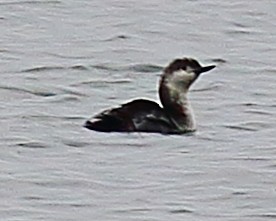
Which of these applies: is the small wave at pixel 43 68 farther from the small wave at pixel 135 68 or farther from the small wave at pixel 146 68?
the small wave at pixel 146 68

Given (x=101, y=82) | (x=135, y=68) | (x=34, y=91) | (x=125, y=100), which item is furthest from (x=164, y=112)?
(x=135, y=68)

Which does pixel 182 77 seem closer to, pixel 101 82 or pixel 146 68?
pixel 101 82

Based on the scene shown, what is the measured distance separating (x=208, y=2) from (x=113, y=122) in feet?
26.5

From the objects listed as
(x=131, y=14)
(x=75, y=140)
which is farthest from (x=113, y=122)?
(x=131, y=14)

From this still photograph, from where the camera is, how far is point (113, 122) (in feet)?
49.3

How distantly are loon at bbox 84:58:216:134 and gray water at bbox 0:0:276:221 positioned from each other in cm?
10

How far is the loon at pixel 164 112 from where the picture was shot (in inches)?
595

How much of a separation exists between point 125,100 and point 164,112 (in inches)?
49.7

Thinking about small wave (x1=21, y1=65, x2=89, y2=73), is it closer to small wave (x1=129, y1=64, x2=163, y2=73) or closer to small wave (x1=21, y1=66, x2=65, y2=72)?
small wave (x1=21, y1=66, x2=65, y2=72)

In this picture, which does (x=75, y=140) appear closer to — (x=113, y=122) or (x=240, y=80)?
(x=113, y=122)

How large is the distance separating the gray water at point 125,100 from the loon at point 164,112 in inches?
4.1

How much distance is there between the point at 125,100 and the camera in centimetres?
1681

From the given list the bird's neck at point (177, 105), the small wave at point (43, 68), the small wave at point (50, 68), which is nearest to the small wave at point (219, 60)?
the small wave at point (50, 68)

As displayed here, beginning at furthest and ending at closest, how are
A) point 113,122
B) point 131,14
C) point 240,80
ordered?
point 131,14 → point 240,80 → point 113,122
